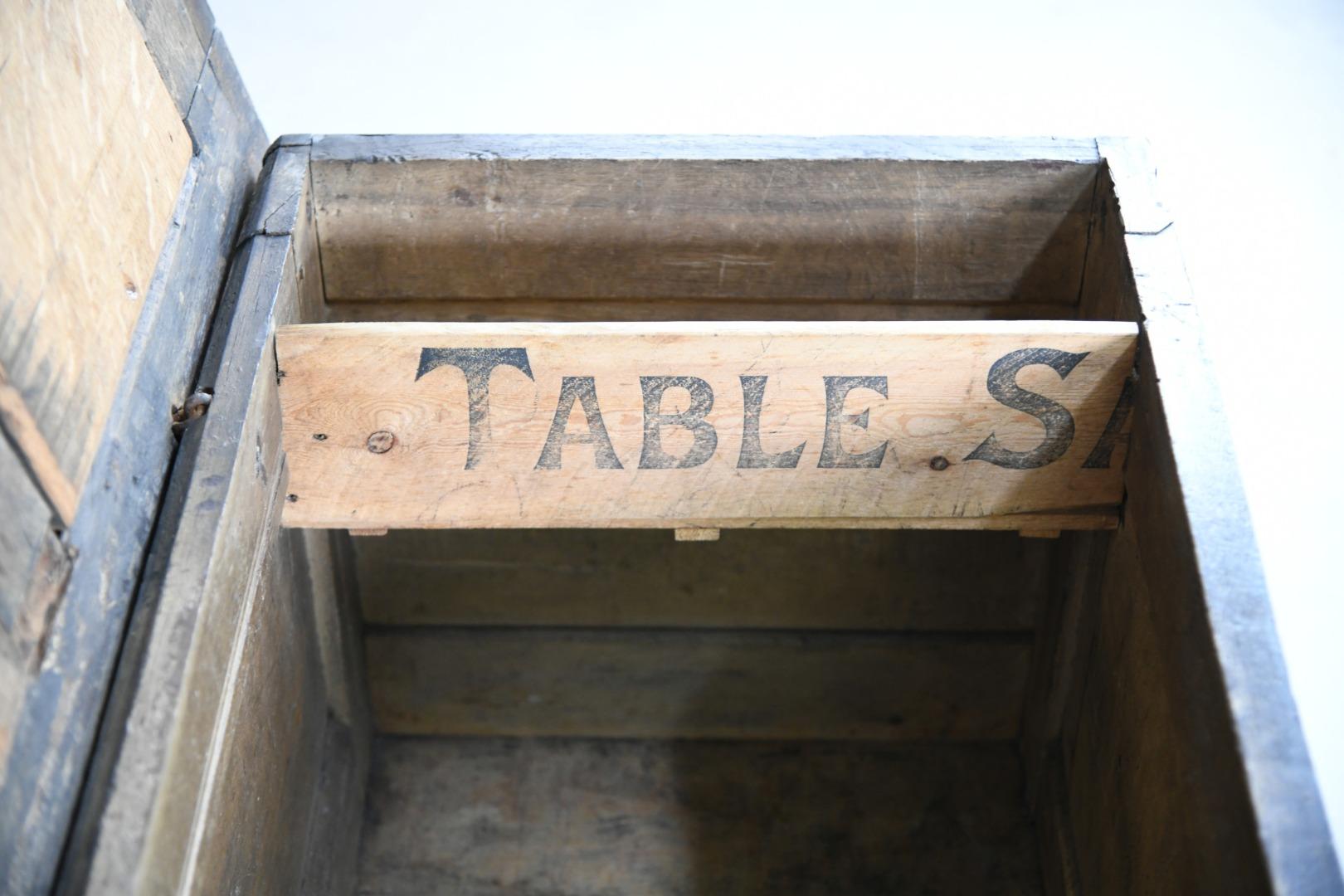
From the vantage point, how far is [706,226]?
6.53 feet

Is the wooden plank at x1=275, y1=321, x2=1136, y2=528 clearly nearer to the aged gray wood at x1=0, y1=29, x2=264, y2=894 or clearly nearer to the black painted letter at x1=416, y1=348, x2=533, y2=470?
the black painted letter at x1=416, y1=348, x2=533, y2=470

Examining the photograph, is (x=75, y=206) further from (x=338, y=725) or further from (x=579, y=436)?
(x=338, y=725)

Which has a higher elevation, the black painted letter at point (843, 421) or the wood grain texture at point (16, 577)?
the black painted letter at point (843, 421)

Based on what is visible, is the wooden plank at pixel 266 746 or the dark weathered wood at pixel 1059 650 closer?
the wooden plank at pixel 266 746

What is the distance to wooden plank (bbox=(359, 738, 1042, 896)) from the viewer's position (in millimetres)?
2172

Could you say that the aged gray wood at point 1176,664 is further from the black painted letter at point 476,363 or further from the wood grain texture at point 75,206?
the wood grain texture at point 75,206

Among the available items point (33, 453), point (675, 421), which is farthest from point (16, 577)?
point (675, 421)

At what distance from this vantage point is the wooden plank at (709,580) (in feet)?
7.30

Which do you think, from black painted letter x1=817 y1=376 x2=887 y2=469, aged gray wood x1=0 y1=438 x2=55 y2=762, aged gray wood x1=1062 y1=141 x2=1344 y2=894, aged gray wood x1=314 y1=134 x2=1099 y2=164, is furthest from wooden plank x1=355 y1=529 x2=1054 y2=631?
aged gray wood x1=0 y1=438 x2=55 y2=762

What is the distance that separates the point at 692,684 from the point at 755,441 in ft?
2.55

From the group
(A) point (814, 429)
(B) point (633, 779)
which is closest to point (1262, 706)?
(A) point (814, 429)

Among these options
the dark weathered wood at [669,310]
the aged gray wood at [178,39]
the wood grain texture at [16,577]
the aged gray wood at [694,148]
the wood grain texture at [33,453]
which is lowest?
the wood grain texture at [16,577]

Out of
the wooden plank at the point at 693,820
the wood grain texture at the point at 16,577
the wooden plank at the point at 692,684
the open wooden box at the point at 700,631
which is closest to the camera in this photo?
the wood grain texture at the point at 16,577

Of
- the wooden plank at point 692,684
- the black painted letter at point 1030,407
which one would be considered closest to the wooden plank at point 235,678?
the wooden plank at point 692,684
